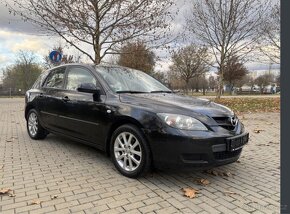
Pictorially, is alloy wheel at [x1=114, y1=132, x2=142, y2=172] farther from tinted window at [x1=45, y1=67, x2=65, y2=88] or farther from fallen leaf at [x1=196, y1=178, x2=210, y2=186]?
tinted window at [x1=45, y1=67, x2=65, y2=88]

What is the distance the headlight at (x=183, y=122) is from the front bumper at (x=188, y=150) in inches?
4.6

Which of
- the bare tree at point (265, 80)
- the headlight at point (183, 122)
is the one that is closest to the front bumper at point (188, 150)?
the headlight at point (183, 122)

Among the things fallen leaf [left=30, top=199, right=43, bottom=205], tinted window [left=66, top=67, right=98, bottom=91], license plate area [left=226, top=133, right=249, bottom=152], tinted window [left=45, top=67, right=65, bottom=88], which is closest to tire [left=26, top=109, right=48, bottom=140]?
tinted window [left=45, top=67, right=65, bottom=88]

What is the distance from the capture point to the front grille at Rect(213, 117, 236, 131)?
4.12m

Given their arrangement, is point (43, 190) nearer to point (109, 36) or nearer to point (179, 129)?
point (179, 129)

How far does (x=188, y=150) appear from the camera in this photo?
383cm

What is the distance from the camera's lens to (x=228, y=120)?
426cm

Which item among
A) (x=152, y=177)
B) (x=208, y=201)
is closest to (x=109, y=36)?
(x=152, y=177)

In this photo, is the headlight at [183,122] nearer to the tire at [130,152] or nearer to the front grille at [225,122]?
Answer: the front grille at [225,122]

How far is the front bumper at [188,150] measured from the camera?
382 cm

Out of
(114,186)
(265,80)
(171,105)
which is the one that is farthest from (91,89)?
(265,80)

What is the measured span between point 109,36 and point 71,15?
162cm

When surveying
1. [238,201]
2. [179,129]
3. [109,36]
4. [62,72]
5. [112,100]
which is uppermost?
[109,36]

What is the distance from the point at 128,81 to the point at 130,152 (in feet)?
4.65
